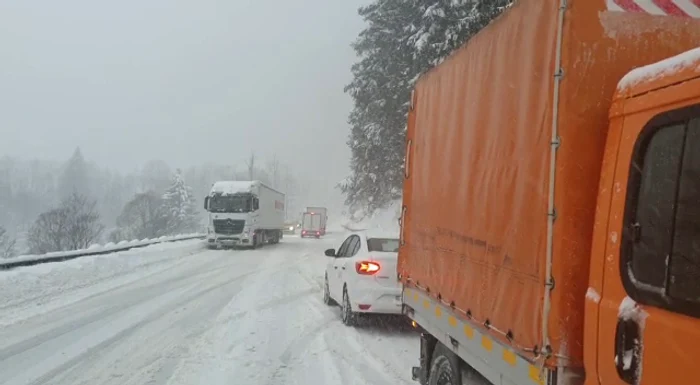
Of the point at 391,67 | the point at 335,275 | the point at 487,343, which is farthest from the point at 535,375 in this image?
the point at 391,67

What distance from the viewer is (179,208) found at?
277 feet

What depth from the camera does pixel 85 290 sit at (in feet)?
44.6

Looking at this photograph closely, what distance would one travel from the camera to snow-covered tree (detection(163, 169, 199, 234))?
82.1 m

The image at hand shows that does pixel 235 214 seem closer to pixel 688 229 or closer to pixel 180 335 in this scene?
pixel 180 335

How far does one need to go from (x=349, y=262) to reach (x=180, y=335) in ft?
9.90

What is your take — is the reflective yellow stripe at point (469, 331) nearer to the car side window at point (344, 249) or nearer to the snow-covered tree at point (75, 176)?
the car side window at point (344, 249)

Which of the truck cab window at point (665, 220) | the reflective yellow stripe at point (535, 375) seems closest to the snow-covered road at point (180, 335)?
the reflective yellow stripe at point (535, 375)

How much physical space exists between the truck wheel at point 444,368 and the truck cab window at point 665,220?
2.31 meters

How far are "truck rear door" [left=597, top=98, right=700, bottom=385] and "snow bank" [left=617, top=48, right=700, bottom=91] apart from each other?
119mm

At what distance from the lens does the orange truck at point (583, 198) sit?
2.08m

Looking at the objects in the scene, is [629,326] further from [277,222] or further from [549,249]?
[277,222]

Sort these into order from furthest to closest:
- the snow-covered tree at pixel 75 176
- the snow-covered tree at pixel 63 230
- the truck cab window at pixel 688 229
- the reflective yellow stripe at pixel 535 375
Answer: the snow-covered tree at pixel 75 176
the snow-covered tree at pixel 63 230
the reflective yellow stripe at pixel 535 375
the truck cab window at pixel 688 229

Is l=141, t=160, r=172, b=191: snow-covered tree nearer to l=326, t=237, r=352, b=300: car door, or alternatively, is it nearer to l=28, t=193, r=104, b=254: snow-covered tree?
l=28, t=193, r=104, b=254: snow-covered tree

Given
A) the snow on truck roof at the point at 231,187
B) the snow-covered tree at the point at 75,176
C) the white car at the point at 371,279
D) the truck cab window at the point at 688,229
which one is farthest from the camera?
the snow-covered tree at the point at 75,176
